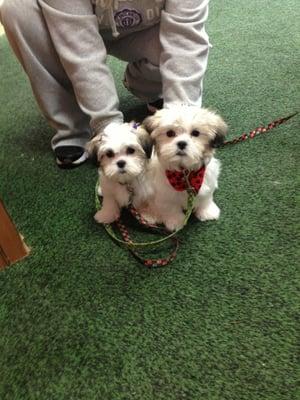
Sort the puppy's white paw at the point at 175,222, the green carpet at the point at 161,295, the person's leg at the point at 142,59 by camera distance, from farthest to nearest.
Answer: the person's leg at the point at 142,59 < the puppy's white paw at the point at 175,222 < the green carpet at the point at 161,295

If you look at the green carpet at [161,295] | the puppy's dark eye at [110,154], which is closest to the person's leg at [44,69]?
the green carpet at [161,295]

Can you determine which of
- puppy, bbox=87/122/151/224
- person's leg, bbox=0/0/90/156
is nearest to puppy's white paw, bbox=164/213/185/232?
puppy, bbox=87/122/151/224

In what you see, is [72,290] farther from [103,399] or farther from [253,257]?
[253,257]

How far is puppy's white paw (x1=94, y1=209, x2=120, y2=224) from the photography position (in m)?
1.37

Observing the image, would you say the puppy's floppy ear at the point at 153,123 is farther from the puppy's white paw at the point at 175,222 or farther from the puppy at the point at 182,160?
the puppy's white paw at the point at 175,222

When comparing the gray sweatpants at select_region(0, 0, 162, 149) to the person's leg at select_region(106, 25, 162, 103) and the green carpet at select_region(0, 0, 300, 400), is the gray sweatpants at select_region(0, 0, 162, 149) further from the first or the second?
the green carpet at select_region(0, 0, 300, 400)

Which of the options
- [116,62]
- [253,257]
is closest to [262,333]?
[253,257]

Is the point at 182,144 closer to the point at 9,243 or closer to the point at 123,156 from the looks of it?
the point at 123,156

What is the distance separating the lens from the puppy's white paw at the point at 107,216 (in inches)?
53.9

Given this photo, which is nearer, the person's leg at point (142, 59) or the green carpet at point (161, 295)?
the green carpet at point (161, 295)

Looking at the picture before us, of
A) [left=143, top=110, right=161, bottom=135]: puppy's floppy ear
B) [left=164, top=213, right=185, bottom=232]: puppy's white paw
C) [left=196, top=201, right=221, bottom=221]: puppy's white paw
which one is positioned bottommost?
[left=196, top=201, right=221, bottom=221]: puppy's white paw

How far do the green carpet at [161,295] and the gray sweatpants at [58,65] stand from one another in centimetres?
19

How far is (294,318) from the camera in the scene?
1026 millimetres

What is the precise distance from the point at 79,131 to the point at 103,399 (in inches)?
43.9
